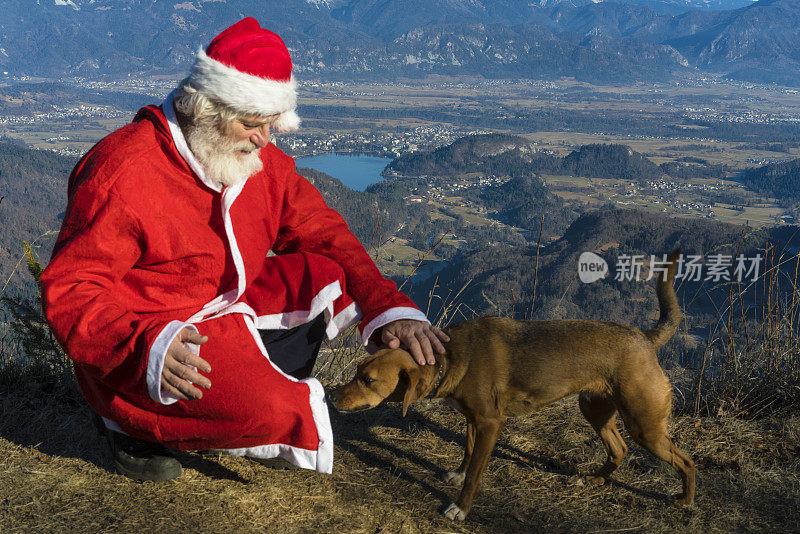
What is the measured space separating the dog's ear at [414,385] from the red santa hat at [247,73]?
5.31 ft

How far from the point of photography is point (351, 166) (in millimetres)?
111875

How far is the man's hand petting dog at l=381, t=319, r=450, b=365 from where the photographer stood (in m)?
3.26

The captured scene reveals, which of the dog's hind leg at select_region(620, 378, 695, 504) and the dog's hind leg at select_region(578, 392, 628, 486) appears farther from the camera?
the dog's hind leg at select_region(578, 392, 628, 486)

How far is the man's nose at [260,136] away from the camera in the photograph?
3.23 meters

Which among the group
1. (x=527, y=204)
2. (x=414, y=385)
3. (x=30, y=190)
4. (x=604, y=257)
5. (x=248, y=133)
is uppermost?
(x=248, y=133)

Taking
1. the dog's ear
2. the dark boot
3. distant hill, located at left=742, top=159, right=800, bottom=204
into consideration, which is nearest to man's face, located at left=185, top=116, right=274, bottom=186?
the dog's ear

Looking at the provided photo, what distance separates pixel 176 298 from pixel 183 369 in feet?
2.04

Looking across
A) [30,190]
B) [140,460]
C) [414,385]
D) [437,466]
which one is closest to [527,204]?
[30,190]

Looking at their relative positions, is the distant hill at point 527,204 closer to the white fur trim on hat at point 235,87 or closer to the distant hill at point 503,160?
the distant hill at point 503,160

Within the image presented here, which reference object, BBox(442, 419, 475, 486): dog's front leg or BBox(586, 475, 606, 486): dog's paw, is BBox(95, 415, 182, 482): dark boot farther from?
BBox(586, 475, 606, 486): dog's paw

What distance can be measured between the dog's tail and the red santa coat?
4.60 ft

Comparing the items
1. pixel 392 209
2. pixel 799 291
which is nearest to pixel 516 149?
pixel 392 209

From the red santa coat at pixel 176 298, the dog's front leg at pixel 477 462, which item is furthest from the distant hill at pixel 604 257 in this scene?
the red santa coat at pixel 176 298

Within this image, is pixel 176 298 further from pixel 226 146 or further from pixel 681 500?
pixel 681 500
